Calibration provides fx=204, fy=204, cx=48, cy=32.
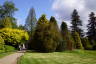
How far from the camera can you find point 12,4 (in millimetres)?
75438

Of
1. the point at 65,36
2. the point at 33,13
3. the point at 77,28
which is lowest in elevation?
the point at 65,36

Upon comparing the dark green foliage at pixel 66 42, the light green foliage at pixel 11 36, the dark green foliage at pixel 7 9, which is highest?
the dark green foliage at pixel 7 9

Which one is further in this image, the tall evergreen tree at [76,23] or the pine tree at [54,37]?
the tall evergreen tree at [76,23]

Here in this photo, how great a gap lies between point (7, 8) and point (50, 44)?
125 feet

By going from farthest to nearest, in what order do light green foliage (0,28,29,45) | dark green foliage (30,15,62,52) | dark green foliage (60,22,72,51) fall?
light green foliage (0,28,29,45), dark green foliage (60,22,72,51), dark green foliage (30,15,62,52)

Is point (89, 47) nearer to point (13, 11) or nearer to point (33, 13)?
point (33, 13)

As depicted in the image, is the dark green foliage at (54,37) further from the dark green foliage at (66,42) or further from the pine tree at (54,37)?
the dark green foliage at (66,42)

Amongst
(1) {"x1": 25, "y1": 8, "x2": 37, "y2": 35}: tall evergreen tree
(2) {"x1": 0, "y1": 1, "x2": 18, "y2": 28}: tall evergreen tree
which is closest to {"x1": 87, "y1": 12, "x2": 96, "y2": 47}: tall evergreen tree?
(1) {"x1": 25, "y1": 8, "x2": 37, "y2": 35}: tall evergreen tree

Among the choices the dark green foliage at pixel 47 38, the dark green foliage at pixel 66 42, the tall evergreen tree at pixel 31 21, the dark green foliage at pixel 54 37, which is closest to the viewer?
the dark green foliage at pixel 47 38

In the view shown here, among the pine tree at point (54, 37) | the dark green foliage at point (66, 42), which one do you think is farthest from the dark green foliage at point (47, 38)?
the dark green foliage at point (66, 42)

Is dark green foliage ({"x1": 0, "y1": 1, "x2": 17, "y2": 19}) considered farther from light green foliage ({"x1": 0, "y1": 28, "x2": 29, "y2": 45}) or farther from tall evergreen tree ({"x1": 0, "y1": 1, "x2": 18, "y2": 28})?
light green foliage ({"x1": 0, "y1": 28, "x2": 29, "y2": 45})

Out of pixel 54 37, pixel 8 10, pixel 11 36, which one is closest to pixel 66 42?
pixel 54 37

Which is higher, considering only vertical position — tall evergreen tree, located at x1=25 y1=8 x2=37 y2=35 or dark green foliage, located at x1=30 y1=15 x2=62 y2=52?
tall evergreen tree, located at x1=25 y1=8 x2=37 y2=35

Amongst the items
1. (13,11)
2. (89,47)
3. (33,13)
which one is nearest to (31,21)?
(33,13)
